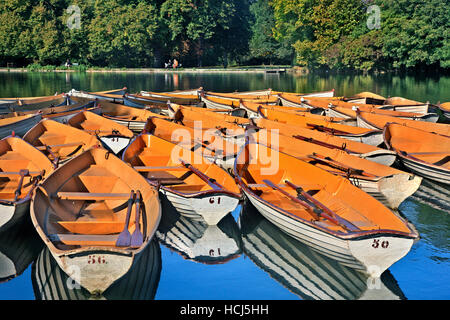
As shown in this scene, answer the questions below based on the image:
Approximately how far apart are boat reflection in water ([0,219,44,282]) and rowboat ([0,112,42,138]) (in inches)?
269

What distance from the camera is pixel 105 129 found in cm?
1661

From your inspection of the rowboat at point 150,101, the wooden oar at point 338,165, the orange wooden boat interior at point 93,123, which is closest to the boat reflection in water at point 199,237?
the wooden oar at point 338,165

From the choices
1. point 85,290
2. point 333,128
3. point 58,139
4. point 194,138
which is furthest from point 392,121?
point 85,290

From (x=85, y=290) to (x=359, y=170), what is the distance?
273 inches

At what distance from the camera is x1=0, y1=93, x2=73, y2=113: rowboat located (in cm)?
2006

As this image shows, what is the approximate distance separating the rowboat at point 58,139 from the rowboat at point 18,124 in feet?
5.33

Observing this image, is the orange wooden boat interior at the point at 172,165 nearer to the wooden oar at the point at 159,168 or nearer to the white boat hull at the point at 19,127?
the wooden oar at the point at 159,168

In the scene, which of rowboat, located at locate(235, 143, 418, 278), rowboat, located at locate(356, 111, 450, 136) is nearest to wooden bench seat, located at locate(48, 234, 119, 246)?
rowboat, located at locate(235, 143, 418, 278)

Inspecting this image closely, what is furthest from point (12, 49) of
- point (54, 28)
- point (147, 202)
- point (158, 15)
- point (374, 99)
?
point (147, 202)

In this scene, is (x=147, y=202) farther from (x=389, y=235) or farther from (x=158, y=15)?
(x=158, y=15)

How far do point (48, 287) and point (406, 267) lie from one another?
259 inches

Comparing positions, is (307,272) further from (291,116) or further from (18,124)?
(18,124)

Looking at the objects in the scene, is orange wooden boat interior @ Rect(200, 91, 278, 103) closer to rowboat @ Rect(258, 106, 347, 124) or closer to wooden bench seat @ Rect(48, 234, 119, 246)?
rowboat @ Rect(258, 106, 347, 124)

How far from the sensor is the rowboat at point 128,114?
1812 cm
